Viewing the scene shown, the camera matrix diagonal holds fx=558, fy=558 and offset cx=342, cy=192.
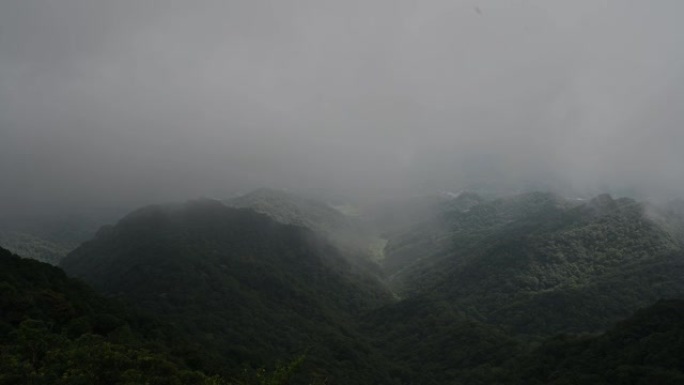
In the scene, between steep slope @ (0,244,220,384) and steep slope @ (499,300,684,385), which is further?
steep slope @ (499,300,684,385)

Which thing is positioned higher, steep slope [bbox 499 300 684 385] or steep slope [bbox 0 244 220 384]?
steep slope [bbox 499 300 684 385]

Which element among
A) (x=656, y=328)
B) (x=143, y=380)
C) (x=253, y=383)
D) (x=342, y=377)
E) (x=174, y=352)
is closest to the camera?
(x=143, y=380)

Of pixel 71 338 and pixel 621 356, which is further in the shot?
pixel 621 356

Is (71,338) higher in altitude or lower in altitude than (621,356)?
lower

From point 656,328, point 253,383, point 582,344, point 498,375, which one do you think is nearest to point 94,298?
point 253,383

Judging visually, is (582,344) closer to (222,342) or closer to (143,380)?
(222,342)

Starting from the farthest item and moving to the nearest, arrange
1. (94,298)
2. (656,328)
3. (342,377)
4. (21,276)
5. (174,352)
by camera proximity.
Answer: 1. (342,377)
2. (656,328)
3. (94,298)
4. (21,276)
5. (174,352)

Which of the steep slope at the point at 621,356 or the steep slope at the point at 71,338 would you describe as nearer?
the steep slope at the point at 71,338

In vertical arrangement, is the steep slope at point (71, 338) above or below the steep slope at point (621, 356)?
below
